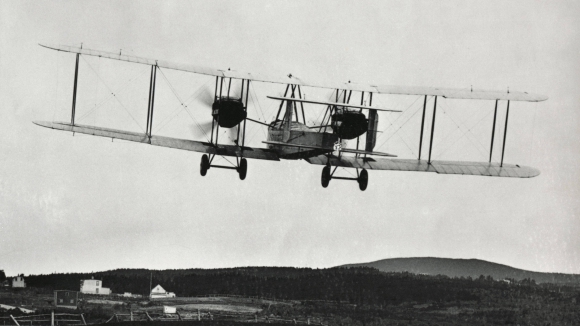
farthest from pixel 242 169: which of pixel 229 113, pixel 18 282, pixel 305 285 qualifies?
pixel 305 285

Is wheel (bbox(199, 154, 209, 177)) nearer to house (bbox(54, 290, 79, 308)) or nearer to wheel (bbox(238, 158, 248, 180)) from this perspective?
wheel (bbox(238, 158, 248, 180))

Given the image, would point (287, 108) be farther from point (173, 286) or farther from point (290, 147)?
point (173, 286)

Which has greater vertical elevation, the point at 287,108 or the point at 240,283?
the point at 287,108

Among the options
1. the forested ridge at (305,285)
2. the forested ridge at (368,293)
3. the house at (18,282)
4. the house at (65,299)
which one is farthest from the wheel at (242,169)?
the house at (18,282)

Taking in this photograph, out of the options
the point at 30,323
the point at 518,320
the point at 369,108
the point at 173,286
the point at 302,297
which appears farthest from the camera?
the point at 173,286

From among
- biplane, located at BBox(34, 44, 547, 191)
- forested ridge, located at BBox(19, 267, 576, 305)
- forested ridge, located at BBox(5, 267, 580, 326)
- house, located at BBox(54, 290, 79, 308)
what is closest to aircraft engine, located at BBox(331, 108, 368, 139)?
biplane, located at BBox(34, 44, 547, 191)

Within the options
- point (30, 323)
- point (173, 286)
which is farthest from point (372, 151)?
point (173, 286)
